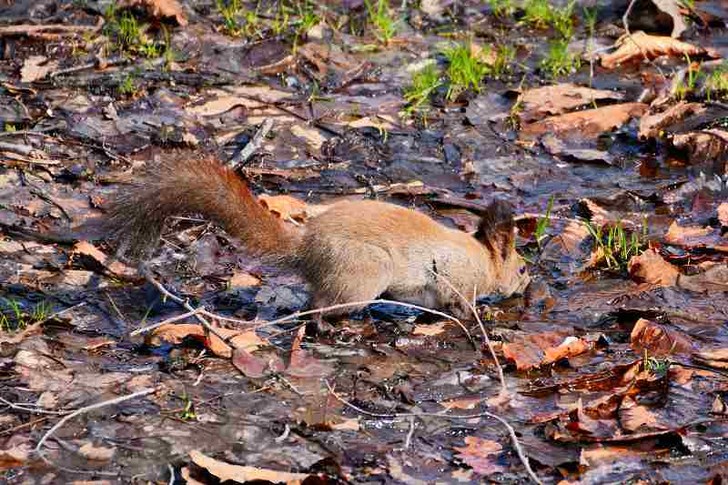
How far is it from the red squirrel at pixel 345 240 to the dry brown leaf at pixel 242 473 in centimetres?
148

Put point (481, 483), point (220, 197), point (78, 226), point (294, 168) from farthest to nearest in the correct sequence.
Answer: point (294, 168) < point (78, 226) < point (220, 197) < point (481, 483)

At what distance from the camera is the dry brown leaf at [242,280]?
6.51 meters

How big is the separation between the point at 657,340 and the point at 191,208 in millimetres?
2419

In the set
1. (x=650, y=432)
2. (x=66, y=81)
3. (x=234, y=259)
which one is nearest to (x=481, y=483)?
(x=650, y=432)

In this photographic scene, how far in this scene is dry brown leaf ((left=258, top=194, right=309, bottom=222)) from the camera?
7.20 m

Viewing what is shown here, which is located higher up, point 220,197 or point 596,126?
point 220,197

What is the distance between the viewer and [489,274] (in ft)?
21.9

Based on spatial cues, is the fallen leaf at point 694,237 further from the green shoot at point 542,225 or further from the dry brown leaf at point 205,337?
the dry brown leaf at point 205,337

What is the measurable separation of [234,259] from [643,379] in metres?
2.52

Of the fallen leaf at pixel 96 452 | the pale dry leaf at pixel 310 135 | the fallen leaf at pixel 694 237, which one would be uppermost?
the fallen leaf at pixel 96 452

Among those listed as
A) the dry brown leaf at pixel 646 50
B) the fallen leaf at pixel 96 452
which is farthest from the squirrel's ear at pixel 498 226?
the dry brown leaf at pixel 646 50

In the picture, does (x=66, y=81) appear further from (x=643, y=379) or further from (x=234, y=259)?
(x=643, y=379)

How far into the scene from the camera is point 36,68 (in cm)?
888

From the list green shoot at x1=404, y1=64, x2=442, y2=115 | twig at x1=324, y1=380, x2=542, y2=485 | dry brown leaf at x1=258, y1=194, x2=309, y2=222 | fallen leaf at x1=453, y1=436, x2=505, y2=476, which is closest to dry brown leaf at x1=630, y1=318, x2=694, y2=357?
twig at x1=324, y1=380, x2=542, y2=485
